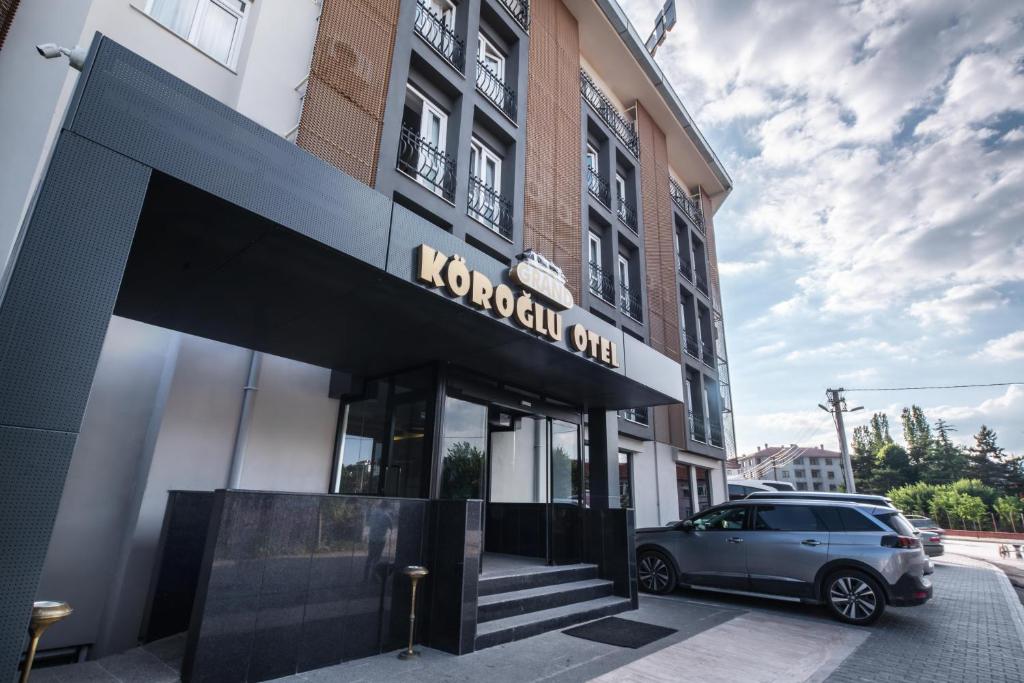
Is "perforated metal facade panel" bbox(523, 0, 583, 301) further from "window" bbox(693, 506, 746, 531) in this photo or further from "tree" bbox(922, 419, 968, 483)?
"tree" bbox(922, 419, 968, 483)

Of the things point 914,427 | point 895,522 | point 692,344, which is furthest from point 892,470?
point 895,522

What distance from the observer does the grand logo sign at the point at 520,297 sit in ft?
17.5

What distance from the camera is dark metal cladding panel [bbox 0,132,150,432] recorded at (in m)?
2.75

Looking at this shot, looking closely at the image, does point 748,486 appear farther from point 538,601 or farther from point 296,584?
point 296,584

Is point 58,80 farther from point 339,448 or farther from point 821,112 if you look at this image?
point 821,112

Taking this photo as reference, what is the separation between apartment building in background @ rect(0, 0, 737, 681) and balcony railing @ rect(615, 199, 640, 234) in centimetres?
398

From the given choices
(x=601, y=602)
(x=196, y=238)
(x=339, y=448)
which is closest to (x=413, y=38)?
(x=196, y=238)

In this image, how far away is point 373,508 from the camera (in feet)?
17.1

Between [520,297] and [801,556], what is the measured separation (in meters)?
6.13

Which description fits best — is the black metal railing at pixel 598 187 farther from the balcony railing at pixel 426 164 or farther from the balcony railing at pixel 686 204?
the balcony railing at pixel 426 164

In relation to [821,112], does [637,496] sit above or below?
below

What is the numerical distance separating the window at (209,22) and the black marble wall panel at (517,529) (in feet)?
29.2

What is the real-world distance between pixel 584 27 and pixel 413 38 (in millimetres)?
8612

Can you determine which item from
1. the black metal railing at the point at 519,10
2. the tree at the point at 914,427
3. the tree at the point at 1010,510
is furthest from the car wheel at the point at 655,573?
the tree at the point at 914,427
